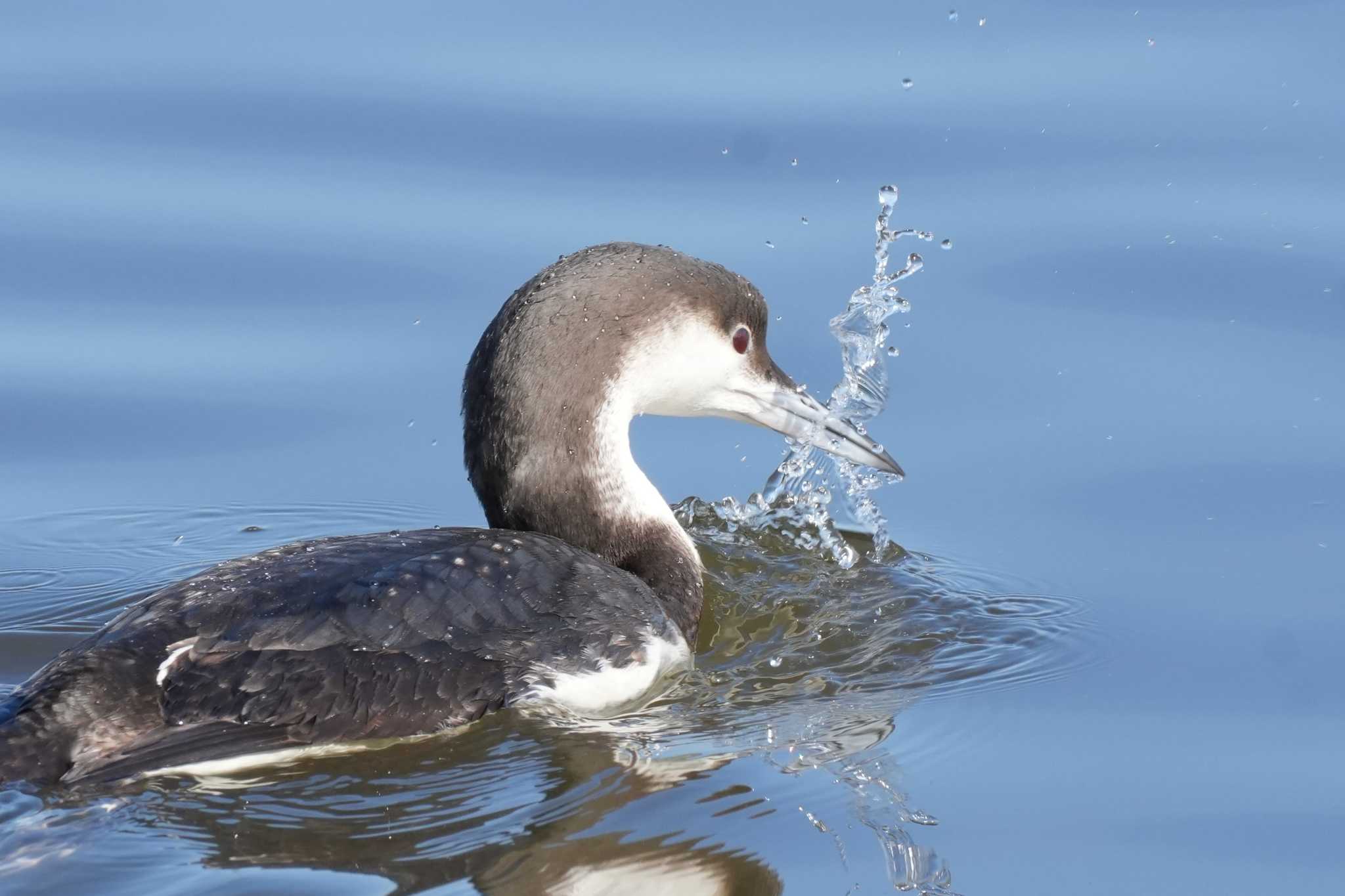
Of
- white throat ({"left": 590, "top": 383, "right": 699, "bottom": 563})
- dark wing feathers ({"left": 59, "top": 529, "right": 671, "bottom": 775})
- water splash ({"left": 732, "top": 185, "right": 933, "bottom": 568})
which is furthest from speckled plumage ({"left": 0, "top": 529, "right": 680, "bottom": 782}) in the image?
water splash ({"left": 732, "top": 185, "right": 933, "bottom": 568})

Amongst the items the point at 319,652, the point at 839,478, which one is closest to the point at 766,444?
the point at 839,478

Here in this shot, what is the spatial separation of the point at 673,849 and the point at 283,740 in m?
1.07

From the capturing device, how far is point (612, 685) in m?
6.01

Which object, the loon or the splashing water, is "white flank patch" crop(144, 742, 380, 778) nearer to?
the loon

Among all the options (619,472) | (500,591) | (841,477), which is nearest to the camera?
(500,591)

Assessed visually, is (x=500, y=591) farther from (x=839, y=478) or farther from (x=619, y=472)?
(x=839, y=478)

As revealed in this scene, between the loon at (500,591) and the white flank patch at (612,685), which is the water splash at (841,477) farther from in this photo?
the white flank patch at (612,685)

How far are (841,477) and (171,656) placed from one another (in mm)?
2903

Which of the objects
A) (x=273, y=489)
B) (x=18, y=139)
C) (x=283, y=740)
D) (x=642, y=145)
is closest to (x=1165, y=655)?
(x=283, y=740)

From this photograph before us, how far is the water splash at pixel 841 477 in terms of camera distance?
7.51 meters

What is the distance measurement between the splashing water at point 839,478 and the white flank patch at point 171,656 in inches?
95.5

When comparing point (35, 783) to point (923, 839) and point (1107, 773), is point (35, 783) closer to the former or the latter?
point (923, 839)

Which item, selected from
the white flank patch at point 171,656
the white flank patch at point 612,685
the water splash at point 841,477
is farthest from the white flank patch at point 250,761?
the water splash at point 841,477

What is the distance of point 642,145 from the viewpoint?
9492mm
